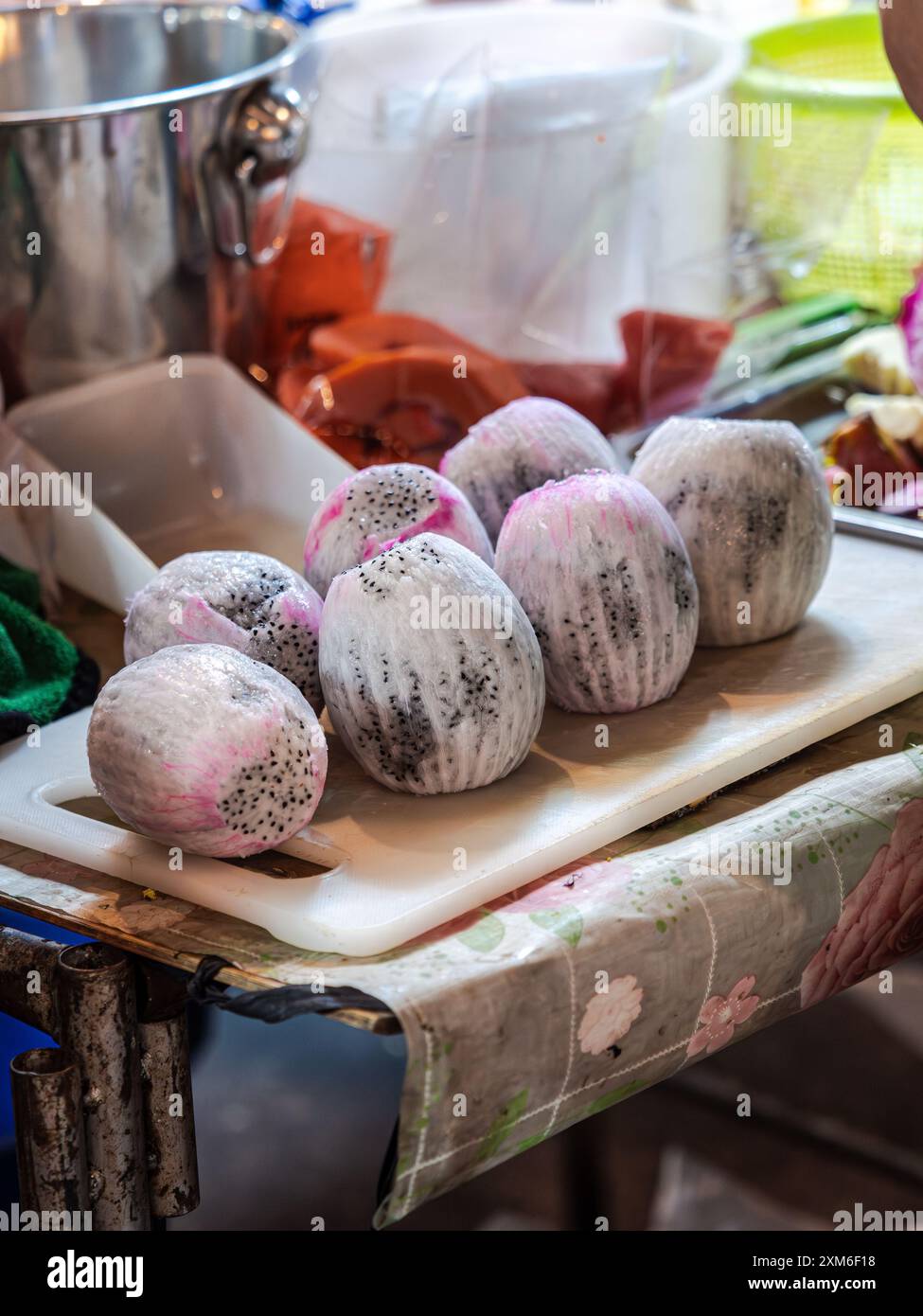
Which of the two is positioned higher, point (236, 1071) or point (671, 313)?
point (671, 313)

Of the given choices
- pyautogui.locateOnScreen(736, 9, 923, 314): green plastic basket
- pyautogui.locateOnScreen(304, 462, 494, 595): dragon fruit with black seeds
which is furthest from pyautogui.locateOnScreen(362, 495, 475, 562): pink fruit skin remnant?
pyautogui.locateOnScreen(736, 9, 923, 314): green plastic basket

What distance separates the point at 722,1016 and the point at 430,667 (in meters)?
0.15

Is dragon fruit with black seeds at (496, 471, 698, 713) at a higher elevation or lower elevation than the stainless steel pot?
lower

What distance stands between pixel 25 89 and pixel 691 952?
77 cm

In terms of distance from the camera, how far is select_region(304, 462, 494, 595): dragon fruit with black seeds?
1.92ft

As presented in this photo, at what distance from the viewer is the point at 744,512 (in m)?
0.61

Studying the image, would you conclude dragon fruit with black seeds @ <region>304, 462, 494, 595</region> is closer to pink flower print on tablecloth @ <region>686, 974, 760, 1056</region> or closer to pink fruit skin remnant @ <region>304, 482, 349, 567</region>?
pink fruit skin remnant @ <region>304, 482, 349, 567</region>

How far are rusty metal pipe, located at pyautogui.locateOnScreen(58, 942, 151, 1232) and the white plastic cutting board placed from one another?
40mm

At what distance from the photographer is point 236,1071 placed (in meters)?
1.25

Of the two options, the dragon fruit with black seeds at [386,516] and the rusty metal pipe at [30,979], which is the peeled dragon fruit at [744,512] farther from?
the rusty metal pipe at [30,979]

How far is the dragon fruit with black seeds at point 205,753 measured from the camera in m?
0.48

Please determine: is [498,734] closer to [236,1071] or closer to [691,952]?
[691,952]

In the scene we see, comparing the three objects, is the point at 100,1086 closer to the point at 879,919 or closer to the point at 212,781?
the point at 212,781

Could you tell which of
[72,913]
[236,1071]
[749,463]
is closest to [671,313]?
[749,463]
